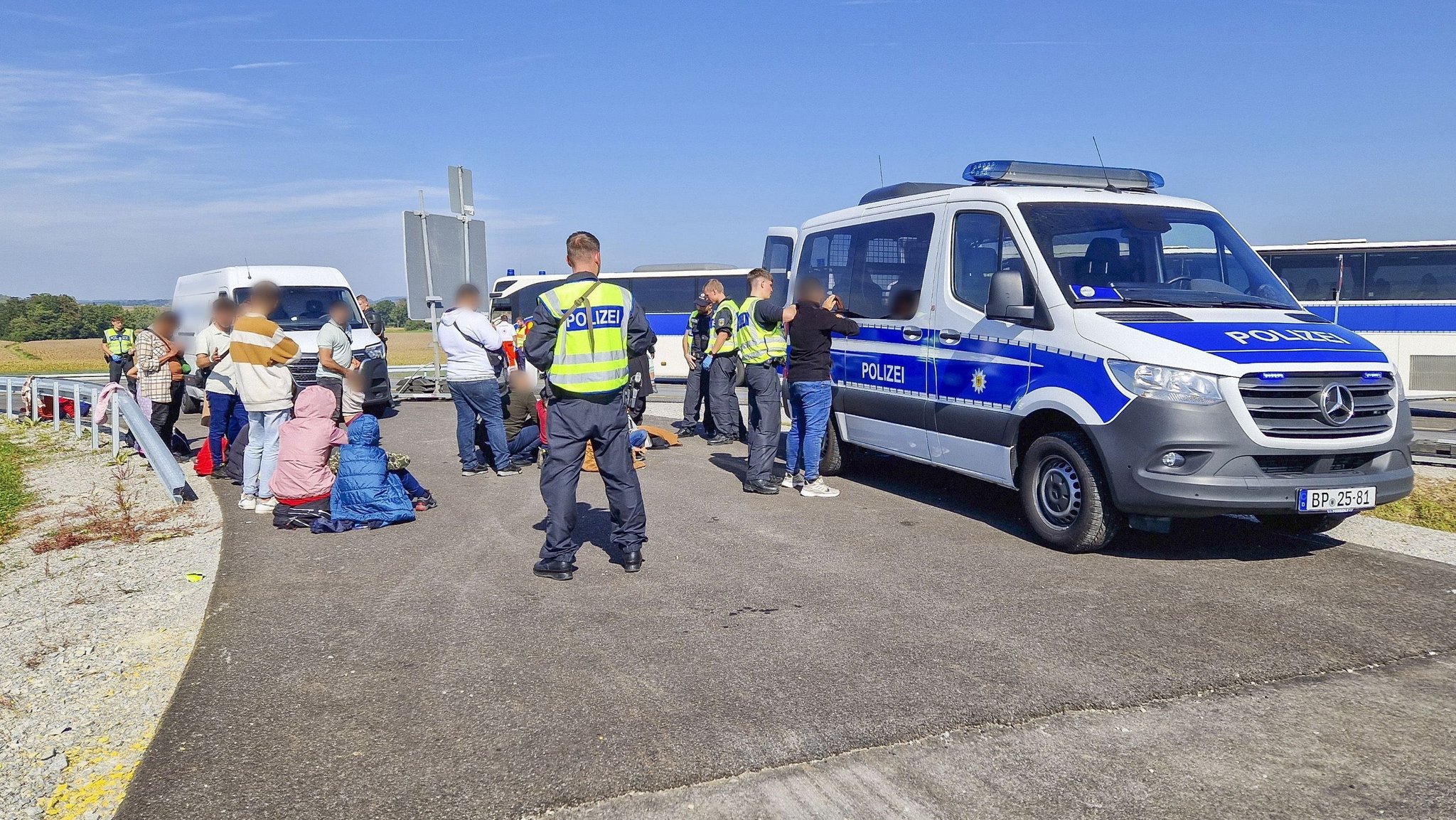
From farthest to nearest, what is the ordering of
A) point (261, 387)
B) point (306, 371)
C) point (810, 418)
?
1. point (306, 371)
2. point (810, 418)
3. point (261, 387)

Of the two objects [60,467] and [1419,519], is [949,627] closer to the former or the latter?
[1419,519]

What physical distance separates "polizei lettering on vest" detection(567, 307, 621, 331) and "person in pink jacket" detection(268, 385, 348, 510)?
9.74 ft

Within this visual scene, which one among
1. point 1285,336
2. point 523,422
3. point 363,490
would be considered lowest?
point 363,490

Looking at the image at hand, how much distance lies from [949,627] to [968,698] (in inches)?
36.6

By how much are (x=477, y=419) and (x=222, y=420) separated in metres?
2.41

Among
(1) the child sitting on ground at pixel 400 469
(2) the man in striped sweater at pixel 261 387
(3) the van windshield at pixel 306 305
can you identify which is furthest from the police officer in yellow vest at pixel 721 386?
(3) the van windshield at pixel 306 305

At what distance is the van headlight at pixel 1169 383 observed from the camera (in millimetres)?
5707

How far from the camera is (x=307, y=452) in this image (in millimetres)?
7754

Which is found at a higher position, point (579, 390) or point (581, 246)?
point (581, 246)

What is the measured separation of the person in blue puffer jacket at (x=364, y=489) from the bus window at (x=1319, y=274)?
17.7m

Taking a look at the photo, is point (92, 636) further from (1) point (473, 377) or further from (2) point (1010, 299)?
(2) point (1010, 299)

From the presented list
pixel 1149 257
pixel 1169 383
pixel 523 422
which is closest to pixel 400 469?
pixel 523 422

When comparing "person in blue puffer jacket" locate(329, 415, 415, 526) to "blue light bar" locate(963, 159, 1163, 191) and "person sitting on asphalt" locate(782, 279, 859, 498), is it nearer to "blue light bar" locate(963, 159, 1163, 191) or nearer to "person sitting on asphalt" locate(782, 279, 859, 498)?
"person sitting on asphalt" locate(782, 279, 859, 498)

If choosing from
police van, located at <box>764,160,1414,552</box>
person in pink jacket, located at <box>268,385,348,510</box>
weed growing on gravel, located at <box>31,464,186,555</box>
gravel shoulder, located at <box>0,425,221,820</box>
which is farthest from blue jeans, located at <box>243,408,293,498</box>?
police van, located at <box>764,160,1414,552</box>
